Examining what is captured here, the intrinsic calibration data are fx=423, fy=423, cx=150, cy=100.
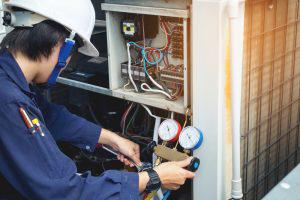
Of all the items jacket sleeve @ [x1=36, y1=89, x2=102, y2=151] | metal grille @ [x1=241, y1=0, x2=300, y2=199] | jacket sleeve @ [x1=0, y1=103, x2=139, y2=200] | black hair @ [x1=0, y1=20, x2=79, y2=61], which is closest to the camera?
jacket sleeve @ [x1=0, y1=103, x2=139, y2=200]

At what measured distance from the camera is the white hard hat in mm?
1449

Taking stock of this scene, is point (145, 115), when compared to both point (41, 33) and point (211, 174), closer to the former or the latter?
point (211, 174)

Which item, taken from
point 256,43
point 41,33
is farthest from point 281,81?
point 41,33

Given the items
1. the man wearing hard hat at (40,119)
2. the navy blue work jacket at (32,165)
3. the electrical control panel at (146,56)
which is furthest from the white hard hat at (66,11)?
the electrical control panel at (146,56)

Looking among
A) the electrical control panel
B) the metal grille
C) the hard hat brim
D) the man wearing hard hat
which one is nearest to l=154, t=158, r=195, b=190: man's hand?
the man wearing hard hat

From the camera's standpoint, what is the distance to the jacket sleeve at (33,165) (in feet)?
4.37

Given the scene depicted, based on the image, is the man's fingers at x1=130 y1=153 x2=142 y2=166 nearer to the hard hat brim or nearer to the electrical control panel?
the electrical control panel

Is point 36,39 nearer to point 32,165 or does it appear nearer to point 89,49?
point 89,49

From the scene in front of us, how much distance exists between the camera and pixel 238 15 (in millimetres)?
1502

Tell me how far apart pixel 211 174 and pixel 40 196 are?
0.72 m

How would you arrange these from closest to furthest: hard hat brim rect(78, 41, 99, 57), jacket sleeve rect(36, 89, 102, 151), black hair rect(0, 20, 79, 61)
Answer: black hair rect(0, 20, 79, 61) < hard hat brim rect(78, 41, 99, 57) < jacket sleeve rect(36, 89, 102, 151)

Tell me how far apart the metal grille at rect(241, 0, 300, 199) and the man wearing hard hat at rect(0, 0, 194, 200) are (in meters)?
0.44

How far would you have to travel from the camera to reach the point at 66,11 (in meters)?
1.48

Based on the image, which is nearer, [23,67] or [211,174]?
[23,67]
